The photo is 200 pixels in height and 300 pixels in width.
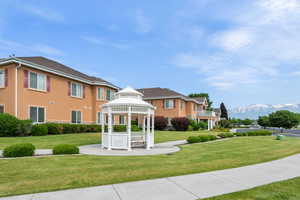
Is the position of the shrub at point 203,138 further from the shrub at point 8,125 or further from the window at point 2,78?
the window at point 2,78

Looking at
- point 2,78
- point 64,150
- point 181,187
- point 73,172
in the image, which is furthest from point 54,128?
point 181,187

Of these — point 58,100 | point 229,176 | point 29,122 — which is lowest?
point 229,176

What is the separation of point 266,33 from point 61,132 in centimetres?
1981

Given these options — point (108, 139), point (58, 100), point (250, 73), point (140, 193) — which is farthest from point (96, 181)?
point (250, 73)

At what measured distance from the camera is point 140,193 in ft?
14.4

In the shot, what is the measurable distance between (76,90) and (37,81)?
504 centimetres

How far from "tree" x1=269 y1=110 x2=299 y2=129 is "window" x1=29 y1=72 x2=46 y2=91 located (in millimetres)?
40117

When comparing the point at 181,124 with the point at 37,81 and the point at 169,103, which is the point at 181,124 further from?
the point at 37,81

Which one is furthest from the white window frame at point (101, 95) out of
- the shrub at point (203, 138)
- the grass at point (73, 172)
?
the grass at point (73, 172)

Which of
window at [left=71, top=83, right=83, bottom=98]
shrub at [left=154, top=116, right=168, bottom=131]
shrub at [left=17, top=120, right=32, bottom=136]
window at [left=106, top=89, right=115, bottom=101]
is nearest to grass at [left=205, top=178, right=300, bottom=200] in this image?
shrub at [left=17, top=120, right=32, bottom=136]

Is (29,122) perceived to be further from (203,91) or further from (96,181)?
(203,91)

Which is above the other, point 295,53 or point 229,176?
point 295,53

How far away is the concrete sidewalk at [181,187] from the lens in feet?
13.7

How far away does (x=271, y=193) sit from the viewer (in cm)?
445
